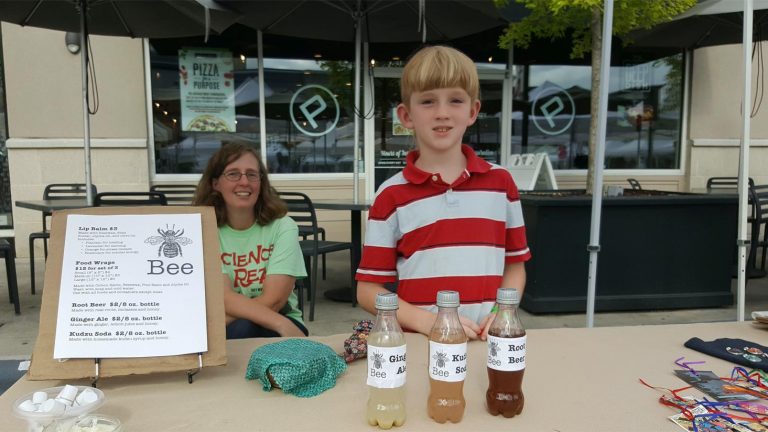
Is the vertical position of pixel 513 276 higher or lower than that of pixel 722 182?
lower

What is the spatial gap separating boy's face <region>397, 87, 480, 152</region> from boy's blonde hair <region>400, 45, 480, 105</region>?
0.02 m

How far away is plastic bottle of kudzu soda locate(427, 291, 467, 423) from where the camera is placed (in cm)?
94

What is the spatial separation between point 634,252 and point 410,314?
329 centimetres

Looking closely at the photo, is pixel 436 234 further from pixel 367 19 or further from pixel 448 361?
pixel 367 19

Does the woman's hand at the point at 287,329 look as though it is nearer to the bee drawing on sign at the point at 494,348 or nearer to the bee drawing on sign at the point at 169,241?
the bee drawing on sign at the point at 169,241

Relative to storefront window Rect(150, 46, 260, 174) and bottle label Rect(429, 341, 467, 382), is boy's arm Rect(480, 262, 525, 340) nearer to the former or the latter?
bottle label Rect(429, 341, 467, 382)

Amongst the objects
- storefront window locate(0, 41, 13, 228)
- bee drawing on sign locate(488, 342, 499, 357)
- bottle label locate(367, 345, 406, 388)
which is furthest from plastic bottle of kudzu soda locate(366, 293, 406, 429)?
storefront window locate(0, 41, 13, 228)

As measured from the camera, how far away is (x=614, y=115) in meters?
7.18

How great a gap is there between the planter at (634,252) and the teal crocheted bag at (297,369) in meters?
3.01

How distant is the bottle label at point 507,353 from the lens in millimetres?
977

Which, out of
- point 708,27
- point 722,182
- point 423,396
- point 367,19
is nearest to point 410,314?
point 423,396

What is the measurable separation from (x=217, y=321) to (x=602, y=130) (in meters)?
1.95

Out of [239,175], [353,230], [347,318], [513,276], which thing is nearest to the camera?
[513,276]

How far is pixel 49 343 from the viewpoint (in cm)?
118
